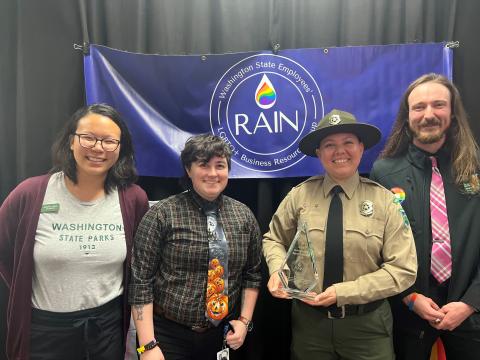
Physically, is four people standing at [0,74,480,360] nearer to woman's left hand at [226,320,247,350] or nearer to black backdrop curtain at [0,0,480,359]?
woman's left hand at [226,320,247,350]

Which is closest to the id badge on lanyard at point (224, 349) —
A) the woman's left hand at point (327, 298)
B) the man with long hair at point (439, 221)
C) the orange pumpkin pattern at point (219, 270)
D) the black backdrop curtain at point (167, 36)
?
the orange pumpkin pattern at point (219, 270)

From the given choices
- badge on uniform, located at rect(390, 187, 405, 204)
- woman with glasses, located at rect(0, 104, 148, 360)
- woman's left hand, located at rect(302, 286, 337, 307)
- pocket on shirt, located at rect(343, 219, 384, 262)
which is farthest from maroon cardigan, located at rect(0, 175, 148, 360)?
badge on uniform, located at rect(390, 187, 405, 204)

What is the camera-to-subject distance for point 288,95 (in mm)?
1806

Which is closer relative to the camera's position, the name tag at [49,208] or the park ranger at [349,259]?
the park ranger at [349,259]

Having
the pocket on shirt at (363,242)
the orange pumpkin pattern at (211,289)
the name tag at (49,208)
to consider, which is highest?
the name tag at (49,208)

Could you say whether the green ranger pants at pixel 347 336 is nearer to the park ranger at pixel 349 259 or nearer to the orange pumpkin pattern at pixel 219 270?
the park ranger at pixel 349 259

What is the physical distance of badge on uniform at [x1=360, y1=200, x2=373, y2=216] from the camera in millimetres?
1276

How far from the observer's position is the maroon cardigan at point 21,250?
1.28 m

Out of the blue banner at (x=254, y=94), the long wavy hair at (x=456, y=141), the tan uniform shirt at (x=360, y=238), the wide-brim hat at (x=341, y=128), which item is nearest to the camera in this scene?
the tan uniform shirt at (x=360, y=238)

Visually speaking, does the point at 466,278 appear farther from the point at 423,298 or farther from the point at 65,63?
the point at 65,63

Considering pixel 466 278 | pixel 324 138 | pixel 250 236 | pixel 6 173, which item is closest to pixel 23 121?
pixel 6 173

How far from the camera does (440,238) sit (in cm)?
137

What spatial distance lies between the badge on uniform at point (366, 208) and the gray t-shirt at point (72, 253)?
95cm

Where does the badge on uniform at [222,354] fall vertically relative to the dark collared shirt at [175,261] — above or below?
below
